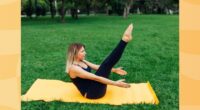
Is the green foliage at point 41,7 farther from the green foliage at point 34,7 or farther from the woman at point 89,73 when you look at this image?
the woman at point 89,73

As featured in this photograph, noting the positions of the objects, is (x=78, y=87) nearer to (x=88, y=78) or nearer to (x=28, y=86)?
(x=88, y=78)

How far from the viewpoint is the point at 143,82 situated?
5719 mm

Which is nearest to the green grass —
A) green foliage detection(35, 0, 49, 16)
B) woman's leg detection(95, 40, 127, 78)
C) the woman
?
the woman

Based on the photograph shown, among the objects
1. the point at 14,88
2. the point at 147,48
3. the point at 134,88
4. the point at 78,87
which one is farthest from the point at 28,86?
the point at 147,48

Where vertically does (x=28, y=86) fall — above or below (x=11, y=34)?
below

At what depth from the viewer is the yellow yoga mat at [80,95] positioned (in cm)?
448

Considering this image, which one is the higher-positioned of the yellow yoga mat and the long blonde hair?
the long blonde hair

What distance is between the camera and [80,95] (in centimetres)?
471

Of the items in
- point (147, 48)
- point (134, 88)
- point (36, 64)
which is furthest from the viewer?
point (147, 48)

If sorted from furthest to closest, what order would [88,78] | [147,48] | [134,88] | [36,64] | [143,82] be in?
[147,48]
[36,64]
[143,82]
[134,88]
[88,78]

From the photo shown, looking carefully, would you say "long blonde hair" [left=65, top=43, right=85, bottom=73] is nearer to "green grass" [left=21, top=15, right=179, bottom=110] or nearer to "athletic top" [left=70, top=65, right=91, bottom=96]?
"athletic top" [left=70, top=65, right=91, bottom=96]

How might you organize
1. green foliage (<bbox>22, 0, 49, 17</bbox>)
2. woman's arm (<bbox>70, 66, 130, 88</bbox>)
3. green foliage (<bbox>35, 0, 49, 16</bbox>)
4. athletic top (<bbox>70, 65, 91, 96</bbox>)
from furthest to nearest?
green foliage (<bbox>35, 0, 49, 16</bbox>) < green foliage (<bbox>22, 0, 49, 17</bbox>) < athletic top (<bbox>70, 65, 91, 96</bbox>) < woman's arm (<bbox>70, 66, 130, 88</bbox>)

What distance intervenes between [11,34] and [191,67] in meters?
0.62

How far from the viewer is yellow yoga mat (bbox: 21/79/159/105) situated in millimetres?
4480
